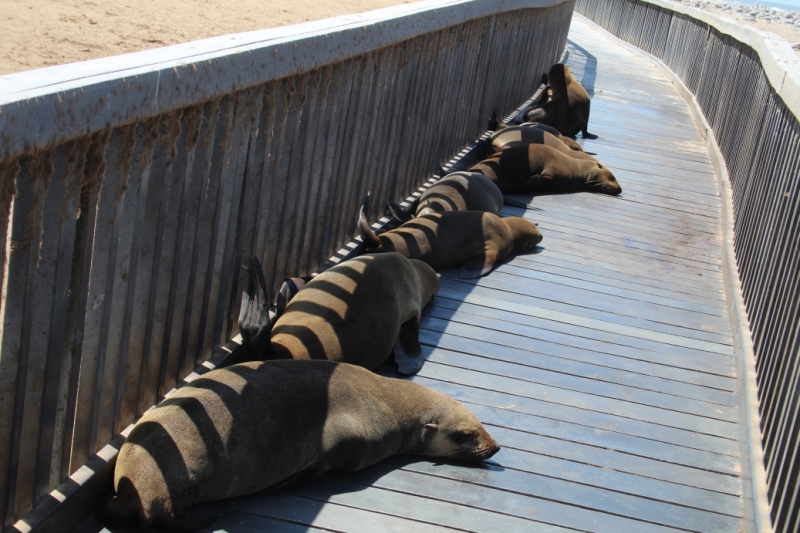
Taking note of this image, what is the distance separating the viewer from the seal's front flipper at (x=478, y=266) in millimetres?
6406

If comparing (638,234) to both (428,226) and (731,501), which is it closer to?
(428,226)

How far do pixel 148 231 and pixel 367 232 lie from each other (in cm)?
235

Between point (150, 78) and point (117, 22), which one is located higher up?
point (150, 78)

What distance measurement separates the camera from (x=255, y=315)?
13.2 ft

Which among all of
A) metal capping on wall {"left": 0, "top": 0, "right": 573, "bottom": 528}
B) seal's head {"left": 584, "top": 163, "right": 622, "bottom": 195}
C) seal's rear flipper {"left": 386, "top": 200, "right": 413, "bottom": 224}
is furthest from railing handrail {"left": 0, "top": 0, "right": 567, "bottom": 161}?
seal's head {"left": 584, "top": 163, "right": 622, "bottom": 195}

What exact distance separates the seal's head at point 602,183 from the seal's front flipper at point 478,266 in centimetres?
316

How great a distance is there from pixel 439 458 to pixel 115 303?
1692 millimetres

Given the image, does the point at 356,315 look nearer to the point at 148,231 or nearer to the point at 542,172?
the point at 148,231

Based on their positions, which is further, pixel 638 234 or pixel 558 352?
pixel 638 234

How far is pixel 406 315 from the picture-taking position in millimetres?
5105

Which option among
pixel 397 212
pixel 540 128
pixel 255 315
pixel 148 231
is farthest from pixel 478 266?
pixel 540 128

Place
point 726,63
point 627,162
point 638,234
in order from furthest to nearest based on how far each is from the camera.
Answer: point 726,63 < point 627,162 < point 638,234

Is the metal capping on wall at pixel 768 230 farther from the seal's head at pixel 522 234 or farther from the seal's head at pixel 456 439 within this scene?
the seal's head at pixel 522 234

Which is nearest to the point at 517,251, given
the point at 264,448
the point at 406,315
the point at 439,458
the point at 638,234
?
the point at 638,234
